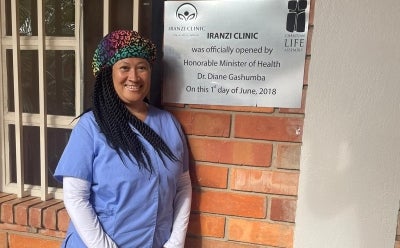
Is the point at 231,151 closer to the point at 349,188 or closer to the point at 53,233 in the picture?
the point at 349,188

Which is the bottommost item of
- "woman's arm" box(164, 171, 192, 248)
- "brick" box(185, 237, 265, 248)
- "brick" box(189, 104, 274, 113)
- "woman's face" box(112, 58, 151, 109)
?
"brick" box(185, 237, 265, 248)

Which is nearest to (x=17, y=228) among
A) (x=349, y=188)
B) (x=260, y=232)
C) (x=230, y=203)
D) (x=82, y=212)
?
(x=82, y=212)

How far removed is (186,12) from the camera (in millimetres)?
1518

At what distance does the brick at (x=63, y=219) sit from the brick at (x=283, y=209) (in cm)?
97

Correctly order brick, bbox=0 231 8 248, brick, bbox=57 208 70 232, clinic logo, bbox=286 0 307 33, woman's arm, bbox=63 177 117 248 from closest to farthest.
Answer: woman's arm, bbox=63 177 117 248
clinic logo, bbox=286 0 307 33
brick, bbox=57 208 70 232
brick, bbox=0 231 8 248

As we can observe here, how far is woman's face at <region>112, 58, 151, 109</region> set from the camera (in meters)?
1.34

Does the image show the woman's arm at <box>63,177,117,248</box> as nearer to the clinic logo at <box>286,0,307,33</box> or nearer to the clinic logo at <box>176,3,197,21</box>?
the clinic logo at <box>176,3,197,21</box>

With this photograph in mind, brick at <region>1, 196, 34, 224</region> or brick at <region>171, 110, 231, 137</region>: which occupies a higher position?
brick at <region>171, 110, 231, 137</region>

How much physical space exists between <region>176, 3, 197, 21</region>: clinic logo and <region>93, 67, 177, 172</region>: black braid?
0.39m

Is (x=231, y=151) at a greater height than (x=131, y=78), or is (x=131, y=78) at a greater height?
(x=131, y=78)

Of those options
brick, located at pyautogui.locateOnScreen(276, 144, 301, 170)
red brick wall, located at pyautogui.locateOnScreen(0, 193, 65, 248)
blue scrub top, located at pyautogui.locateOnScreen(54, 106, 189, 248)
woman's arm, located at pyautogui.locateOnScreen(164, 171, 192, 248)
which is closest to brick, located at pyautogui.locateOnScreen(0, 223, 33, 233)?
red brick wall, located at pyautogui.locateOnScreen(0, 193, 65, 248)

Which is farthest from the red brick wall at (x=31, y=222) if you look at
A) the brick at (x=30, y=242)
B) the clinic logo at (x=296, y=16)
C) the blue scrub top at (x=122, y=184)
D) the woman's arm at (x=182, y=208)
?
the clinic logo at (x=296, y=16)

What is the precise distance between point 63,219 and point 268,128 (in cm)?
107

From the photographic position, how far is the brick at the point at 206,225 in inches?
62.5
